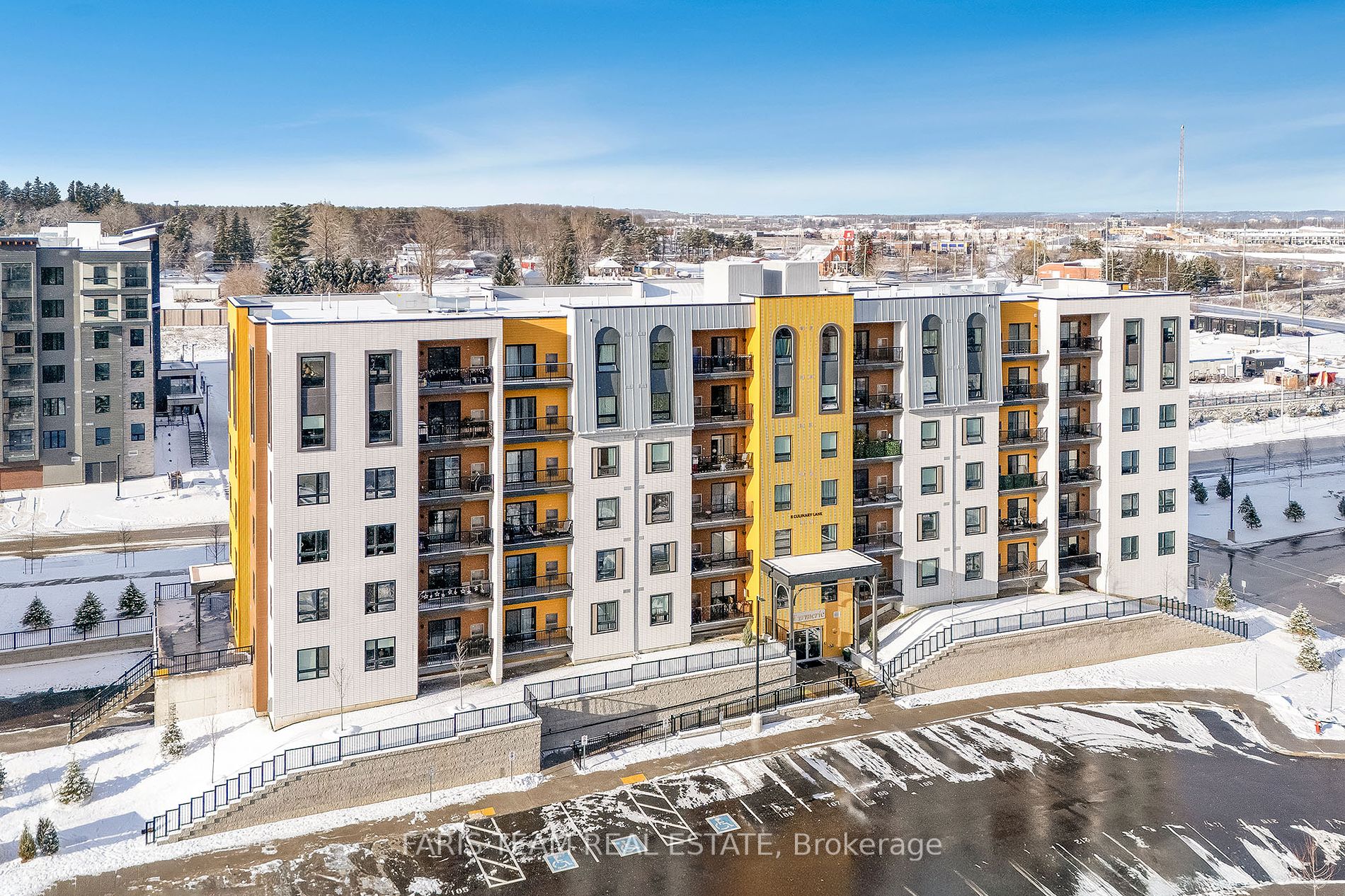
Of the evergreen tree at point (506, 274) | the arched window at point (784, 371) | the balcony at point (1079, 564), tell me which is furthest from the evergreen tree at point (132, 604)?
the evergreen tree at point (506, 274)

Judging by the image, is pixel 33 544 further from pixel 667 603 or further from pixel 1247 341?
pixel 1247 341

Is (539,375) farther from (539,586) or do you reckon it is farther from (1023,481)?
(1023,481)

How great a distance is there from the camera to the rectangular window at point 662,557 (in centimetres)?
4522

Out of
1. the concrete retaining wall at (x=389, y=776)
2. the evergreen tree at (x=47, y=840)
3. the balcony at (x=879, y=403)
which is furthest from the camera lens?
the balcony at (x=879, y=403)

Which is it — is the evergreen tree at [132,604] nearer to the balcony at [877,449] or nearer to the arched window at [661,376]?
the arched window at [661,376]

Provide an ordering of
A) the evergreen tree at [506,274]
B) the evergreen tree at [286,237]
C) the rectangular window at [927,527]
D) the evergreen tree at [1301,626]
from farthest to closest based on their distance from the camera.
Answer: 1. the evergreen tree at [286,237]
2. the evergreen tree at [506,274]
3. the evergreen tree at [1301,626]
4. the rectangular window at [927,527]

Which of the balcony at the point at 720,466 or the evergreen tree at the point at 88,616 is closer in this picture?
the balcony at the point at 720,466

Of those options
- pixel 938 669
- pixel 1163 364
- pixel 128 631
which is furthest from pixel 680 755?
pixel 1163 364

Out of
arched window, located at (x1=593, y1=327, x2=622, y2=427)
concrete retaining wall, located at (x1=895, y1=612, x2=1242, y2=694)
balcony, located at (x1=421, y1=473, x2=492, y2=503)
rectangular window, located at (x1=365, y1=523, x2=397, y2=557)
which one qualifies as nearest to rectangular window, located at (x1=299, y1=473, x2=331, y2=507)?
rectangular window, located at (x1=365, y1=523, x2=397, y2=557)

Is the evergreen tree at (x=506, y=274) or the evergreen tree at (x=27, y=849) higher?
the evergreen tree at (x=506, y=274)

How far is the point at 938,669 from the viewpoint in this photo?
153ft

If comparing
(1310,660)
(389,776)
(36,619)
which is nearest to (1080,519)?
(1310,660)

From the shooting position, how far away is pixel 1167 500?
54750mm

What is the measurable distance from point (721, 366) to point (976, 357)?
12.8m
